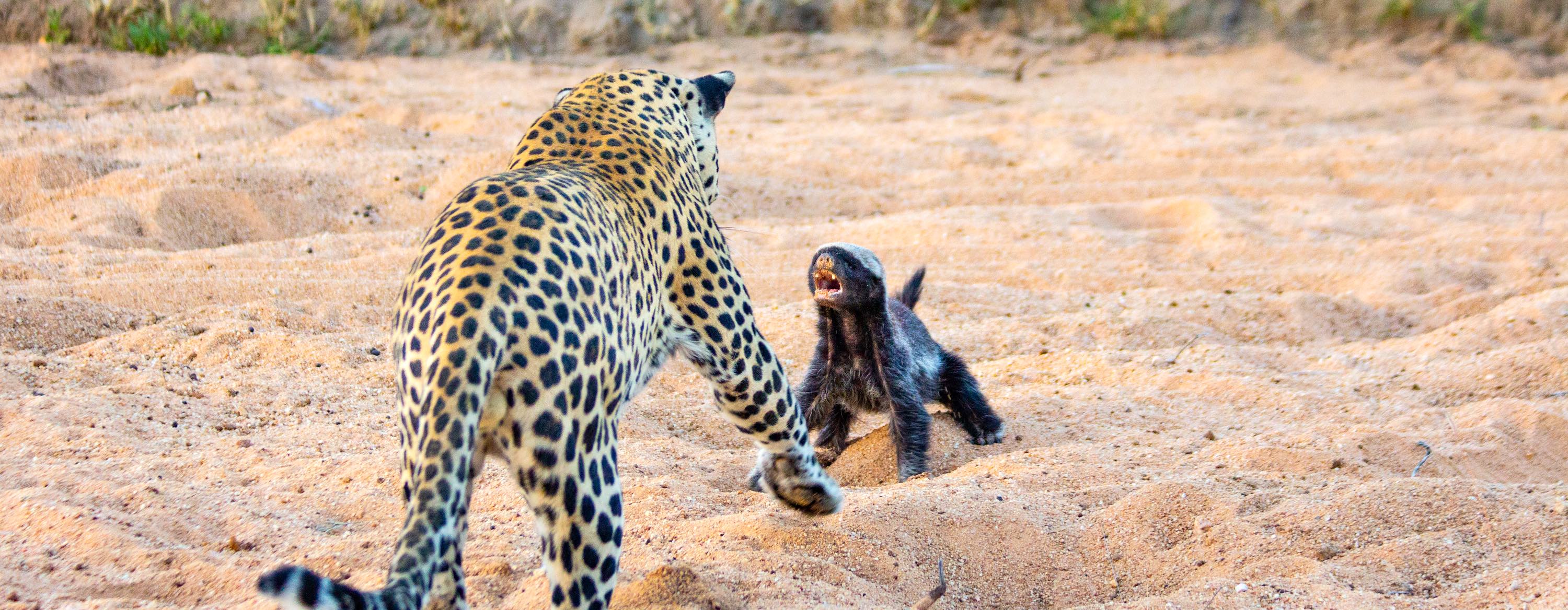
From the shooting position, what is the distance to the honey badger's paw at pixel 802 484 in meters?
4.12

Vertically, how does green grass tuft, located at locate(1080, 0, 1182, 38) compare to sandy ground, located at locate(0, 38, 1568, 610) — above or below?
above

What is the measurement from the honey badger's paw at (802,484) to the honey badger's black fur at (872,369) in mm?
1225

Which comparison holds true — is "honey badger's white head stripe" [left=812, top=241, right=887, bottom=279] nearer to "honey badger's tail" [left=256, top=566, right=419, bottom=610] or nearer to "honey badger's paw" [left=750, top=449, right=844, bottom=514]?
"honey badger's paw" [left=750, top=449, right=844, bottom=514]

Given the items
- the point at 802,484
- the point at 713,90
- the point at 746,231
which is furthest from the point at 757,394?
the point at 746,231

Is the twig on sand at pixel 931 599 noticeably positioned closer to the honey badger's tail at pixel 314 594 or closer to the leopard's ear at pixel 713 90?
the honey badger's tail at pixel 314 594

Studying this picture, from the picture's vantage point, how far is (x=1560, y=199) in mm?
8555

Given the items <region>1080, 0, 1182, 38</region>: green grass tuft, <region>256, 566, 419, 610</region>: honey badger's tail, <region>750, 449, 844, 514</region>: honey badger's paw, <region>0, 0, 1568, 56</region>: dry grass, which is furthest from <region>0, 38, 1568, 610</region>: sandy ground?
<region>256, 566, 419, 610</region>: honey badger's tail

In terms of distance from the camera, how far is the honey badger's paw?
13.5 ft

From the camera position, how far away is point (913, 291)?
20.9 ft

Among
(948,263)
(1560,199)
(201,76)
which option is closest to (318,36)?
(201,76)

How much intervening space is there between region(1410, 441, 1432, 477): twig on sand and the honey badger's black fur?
1687 mm

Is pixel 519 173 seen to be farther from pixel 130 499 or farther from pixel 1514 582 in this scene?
pixel 1514 582

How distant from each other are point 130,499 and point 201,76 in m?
7.35

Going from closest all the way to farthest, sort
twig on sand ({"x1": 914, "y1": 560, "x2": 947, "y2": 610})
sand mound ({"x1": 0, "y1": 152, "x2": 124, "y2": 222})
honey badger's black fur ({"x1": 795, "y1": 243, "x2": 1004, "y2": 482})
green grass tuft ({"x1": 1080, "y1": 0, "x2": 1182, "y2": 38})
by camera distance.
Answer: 1. twig on sand ({"x1": 914, "y1": 560, "x2": 947, "y2": 610})
2. honey badger's black fur ({"x1": 795, "y1": 243, "x2": 1004, "y2": 482})
3. sand mound ({"x1": 0, "y1": 152, "x2": 124, "y2": 222})
4. green grass tuft ({"x1": 1080, "y1": 0, "x2": 1182, "y2": 38})
